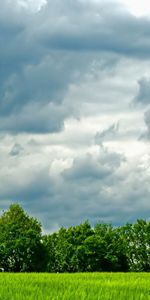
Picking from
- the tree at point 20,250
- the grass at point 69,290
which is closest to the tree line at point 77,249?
the tree at point 20,250

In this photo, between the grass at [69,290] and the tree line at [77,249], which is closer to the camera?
the grass at [69,290]

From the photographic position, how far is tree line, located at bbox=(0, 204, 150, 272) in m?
57.8

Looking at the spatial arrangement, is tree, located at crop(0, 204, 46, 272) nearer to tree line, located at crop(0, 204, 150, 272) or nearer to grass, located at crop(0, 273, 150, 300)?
tree line, located at crop(0, 204, 150, 272)

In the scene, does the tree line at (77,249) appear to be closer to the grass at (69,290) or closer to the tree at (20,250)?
the tree at (20,250)

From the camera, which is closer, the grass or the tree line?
the grass

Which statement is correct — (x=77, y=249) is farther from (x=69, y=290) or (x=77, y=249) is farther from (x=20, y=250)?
(x=69, y=290)

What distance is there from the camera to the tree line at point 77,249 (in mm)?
57844

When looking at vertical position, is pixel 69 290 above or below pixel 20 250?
below

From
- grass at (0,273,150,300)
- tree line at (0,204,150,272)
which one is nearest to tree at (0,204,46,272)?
tree line at (0,204,150,272)

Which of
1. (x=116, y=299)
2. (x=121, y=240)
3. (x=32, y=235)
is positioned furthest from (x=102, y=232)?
(x=116, y=299)

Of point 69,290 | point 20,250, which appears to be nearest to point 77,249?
point 20,250

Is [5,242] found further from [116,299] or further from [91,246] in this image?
[116,299]

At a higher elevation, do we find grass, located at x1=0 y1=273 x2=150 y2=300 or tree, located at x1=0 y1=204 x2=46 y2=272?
tree, located at x1=0 y1=204 x2=46 y2=272

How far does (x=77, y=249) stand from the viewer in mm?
60188
